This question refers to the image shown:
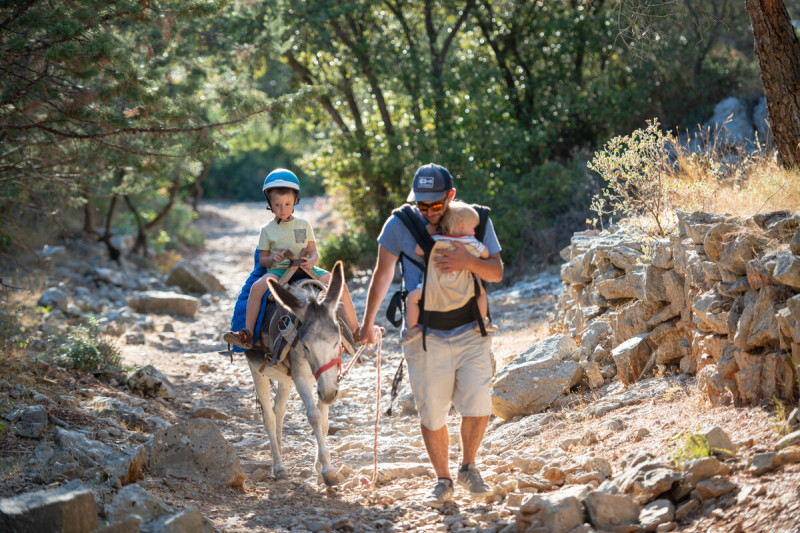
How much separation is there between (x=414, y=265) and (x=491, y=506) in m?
1.77

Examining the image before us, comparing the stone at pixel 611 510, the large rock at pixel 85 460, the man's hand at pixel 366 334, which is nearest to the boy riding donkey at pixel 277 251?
the man's hand at pixel 366 334

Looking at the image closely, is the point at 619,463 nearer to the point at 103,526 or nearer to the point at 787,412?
the point at 787,412

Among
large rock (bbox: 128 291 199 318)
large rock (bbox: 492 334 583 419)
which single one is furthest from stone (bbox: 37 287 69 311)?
large rock (bbox: 492 334 583 419)

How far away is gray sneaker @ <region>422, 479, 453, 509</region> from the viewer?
5082 millimetres

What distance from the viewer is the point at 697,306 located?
19.4 feet

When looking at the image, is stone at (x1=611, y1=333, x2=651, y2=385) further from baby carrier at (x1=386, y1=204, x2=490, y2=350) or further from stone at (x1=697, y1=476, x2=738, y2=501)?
stone at (x1=697, y1=476, x2=738, y2=501)

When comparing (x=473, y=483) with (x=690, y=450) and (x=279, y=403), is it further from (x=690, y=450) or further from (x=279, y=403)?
(x=279, y=403)

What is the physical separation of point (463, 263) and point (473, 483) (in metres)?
1.51

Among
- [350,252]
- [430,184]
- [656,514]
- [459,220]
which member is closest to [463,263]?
[459,220]

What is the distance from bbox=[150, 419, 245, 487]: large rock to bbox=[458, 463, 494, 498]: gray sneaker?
2006 millimetres

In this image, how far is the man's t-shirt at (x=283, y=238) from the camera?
6520mm

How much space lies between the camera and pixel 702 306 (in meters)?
5.87

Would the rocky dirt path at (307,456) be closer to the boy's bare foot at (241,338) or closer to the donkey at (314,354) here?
the donkey at (314,354)

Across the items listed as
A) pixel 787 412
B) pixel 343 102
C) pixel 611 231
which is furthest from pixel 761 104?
pixel 787 412
